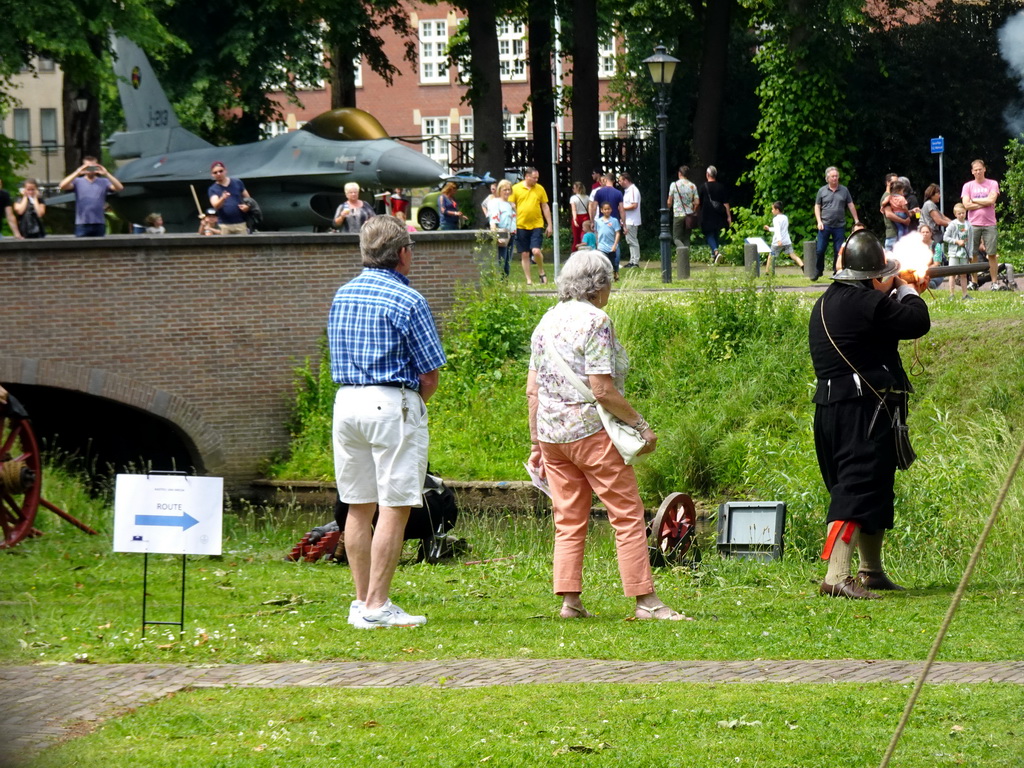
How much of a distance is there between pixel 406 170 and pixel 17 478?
1834cm

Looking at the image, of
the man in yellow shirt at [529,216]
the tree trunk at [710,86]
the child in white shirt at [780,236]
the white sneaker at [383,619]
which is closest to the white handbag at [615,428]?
the white sneaker at [383,619]

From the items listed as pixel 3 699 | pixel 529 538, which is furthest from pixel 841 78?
→ pixel 3 699

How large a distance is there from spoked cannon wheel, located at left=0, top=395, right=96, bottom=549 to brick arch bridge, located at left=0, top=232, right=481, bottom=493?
24.9 ft

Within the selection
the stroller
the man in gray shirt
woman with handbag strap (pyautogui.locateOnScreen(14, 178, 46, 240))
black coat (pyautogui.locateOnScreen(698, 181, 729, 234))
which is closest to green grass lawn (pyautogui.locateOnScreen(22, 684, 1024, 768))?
the stroller

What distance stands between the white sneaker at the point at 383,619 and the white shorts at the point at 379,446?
0.59 meters

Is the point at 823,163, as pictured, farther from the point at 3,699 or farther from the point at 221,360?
the point at 3,699

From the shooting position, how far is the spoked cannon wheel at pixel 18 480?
1341 centimetres

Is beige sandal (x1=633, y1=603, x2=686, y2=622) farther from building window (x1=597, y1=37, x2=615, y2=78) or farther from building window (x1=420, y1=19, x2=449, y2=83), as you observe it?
building window (x1=420, y1=19, x2=449, y2=83)

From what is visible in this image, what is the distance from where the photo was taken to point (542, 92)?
134 ft

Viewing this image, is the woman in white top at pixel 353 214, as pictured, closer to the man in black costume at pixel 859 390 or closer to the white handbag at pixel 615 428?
the man in black costume at pixel 859 390

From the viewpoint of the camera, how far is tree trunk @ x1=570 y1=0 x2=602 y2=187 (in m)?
36.7

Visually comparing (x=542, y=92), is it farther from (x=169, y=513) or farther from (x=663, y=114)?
(x=169, y=513)

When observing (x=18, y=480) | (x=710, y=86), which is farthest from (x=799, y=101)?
(x=18, y=480)

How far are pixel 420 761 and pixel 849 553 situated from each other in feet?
13.4
